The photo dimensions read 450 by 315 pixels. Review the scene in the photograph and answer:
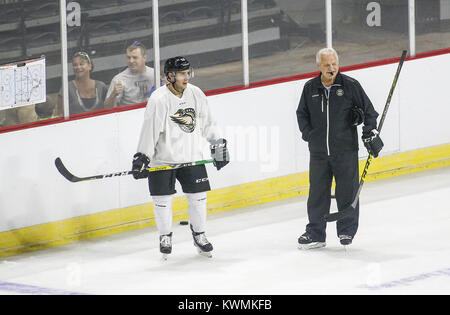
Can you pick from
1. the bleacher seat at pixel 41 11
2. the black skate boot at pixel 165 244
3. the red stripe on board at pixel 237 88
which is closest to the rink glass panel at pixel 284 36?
the red stripe on board at pixel 237 88

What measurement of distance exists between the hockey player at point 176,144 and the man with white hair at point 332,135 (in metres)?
0.56

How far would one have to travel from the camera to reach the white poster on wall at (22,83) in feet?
27.3

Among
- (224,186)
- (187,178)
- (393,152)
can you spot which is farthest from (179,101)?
(393,152)

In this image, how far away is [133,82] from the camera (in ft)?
29.8

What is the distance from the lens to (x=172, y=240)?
8.69 m

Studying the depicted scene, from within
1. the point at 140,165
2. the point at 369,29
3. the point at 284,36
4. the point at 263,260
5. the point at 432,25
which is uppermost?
the point at 432,25

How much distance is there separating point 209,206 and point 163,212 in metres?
1.37

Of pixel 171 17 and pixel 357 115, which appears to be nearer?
pixel 357 115

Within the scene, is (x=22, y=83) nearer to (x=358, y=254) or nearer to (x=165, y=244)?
(x=165, y=244)

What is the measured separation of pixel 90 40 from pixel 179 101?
3.67ft

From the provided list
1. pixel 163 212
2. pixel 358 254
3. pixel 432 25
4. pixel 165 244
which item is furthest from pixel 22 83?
pixel 432 25

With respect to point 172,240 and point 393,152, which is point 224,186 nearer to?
point 172,240

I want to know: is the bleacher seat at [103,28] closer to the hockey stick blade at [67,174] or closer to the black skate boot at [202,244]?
the hockey stick blade at [67,174]

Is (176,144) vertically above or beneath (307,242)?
above
